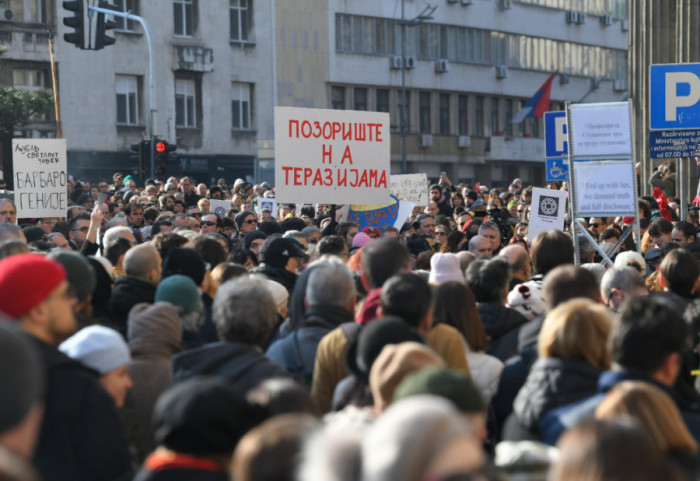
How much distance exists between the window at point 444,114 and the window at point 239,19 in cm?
1293

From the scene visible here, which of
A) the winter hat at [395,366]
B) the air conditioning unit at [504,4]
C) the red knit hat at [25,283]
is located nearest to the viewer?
the winter hat at [395,366]

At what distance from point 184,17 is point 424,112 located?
15130 mm

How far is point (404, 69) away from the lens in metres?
59.1

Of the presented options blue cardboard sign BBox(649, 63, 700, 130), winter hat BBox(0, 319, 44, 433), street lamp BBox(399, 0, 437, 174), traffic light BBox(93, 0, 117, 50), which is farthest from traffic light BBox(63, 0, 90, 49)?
street lamp BBox(399, 0, 437, 174)

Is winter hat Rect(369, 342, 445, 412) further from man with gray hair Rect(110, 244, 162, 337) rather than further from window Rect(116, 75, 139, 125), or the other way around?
window Rect(116, 75, 139, 125)

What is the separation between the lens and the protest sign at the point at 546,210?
48.7ft

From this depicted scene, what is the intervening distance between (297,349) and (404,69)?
53.3 meters

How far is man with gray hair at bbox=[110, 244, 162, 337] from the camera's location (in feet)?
24.6

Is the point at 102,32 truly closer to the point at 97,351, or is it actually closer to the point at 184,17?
the point at 97,351

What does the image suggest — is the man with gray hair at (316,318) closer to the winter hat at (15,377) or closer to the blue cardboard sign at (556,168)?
the winter hat at (15,377)

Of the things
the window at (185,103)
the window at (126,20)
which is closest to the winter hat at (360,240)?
the window at (126,20)

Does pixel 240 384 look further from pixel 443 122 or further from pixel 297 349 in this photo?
pixel 443 122

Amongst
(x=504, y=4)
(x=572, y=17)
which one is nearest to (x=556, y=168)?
(x=504, y=4)

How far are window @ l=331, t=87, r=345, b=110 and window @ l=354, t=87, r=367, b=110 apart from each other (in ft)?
2.58
